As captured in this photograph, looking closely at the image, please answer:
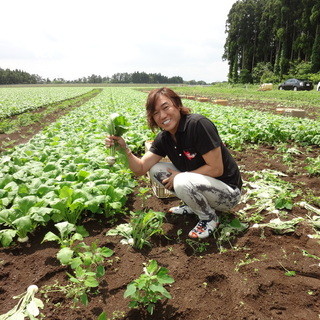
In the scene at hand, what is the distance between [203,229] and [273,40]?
57.7 meters

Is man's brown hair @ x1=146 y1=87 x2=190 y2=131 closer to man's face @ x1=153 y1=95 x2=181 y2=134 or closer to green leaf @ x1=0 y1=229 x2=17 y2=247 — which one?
man's face @ x1=153 y1=95 x2=181 y2=134

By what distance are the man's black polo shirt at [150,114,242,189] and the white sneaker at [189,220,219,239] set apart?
0.46 metres

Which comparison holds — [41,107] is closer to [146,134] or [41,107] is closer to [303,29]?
[146,134]

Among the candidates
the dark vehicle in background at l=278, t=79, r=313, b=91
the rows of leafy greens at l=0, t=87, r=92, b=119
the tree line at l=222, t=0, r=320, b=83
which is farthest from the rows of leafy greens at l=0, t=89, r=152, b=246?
the tree line at l=222, t=0, r=320, b=83

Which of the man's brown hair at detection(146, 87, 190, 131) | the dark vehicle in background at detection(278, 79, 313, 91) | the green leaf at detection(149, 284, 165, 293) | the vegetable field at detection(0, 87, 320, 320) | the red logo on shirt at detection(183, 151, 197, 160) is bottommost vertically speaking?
the vegetable field at detection(0, 87, 320, 320)

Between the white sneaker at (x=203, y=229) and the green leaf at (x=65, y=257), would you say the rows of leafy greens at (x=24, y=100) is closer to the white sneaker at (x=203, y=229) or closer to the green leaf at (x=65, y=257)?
the green leaf at (x=65, y=257)

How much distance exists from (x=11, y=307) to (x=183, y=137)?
2009 millimetres

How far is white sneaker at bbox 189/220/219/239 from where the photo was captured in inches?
104

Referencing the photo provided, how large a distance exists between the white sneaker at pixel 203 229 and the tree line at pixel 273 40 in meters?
32.4

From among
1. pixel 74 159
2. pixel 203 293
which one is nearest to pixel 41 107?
pixel 74 159

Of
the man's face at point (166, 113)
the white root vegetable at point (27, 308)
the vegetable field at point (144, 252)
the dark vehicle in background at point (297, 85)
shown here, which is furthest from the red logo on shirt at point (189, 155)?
the dark vehicle in background at point (297, 85)

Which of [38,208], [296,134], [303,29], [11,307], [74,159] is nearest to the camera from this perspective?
[11,307]

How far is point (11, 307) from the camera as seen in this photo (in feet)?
6.17

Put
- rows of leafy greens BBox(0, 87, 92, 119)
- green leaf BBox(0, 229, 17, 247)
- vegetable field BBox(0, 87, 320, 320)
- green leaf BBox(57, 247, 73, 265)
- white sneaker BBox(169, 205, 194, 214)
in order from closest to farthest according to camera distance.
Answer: vegetable field BBox(0, 87, 320, 320), green leaf BBox(57, 247, 73, 265), green leaf BBox(0, 229, 17, 247), white sneaker BBox(169, 205, 194, 214), rows of leafy greens BBox(0, 87, 92, 119)
